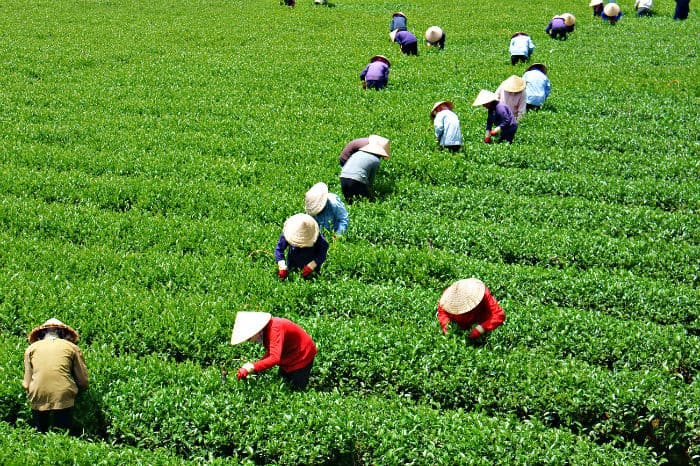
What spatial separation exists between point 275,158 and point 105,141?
4.85 m

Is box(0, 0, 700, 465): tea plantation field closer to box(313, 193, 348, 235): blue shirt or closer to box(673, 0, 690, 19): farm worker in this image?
box(313, 193, 348, 235): blue shirt

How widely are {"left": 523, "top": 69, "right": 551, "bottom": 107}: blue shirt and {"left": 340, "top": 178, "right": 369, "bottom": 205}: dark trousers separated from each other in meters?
7.63

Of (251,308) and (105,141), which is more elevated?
(105,141)

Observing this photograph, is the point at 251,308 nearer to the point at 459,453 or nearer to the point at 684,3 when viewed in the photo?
the point at 459,453

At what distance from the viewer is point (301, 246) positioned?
12.0m

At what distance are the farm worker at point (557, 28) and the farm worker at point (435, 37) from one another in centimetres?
527

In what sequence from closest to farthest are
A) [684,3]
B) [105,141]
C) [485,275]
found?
[485,275], [105,141], [684,3]

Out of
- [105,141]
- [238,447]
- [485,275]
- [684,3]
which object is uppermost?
[684,3]

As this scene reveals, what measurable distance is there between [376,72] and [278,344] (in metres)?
14.9

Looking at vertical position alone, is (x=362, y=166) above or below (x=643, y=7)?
below

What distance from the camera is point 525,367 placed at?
10.5 metres

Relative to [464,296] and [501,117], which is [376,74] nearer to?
[501,117]

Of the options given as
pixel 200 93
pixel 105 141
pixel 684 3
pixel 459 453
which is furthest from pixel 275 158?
pixel 684 3

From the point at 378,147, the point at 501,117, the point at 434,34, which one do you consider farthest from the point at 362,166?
the point at 434,34
